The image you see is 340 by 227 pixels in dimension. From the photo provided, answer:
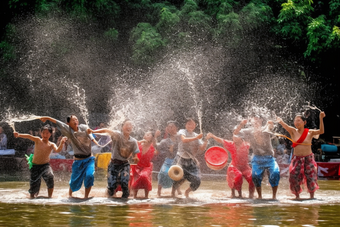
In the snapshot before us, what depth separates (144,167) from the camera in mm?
10914

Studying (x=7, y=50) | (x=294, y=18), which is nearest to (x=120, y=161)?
(x=7, y=50)

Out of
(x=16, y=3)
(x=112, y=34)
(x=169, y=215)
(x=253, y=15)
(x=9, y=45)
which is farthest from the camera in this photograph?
(x=16, y=3)

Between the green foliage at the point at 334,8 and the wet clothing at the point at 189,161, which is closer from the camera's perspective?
the wet clothing at the point at 189,161

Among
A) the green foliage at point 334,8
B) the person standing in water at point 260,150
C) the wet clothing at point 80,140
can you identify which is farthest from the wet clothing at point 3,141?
the green foliage at point 334,8

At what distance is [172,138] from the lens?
1178 centimetres

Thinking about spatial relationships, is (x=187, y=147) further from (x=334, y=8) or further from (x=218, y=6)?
(x=334, y=8)

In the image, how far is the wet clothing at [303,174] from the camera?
10477mm

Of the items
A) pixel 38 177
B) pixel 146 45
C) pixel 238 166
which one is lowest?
pixel 38 177

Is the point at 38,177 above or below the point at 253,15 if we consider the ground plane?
below

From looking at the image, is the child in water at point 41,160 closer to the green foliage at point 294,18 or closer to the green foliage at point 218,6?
the green foliage at point 218,6

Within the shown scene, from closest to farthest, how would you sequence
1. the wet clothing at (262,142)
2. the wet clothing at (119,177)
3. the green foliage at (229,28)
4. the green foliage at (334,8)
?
the wet clothing at (119,177), the wet clothing at (262,142), the green foliage at (229,28), the green foliage at (334,8)

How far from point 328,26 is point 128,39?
251 inches

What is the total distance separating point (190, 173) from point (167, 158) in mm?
1053

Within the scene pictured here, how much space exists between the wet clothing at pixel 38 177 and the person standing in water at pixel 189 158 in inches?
90.2
